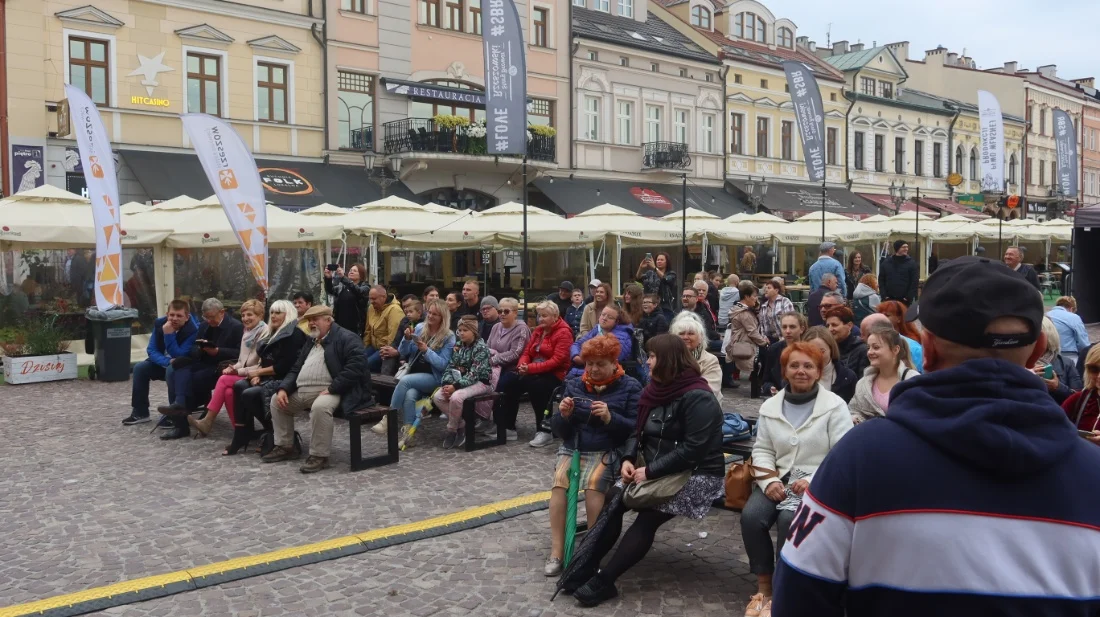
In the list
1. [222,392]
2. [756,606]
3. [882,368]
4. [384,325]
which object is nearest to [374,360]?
[384,325]

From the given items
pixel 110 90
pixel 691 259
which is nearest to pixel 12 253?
pixel 110 90

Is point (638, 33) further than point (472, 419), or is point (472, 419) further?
point (638, 33)

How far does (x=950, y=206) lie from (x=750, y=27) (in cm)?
1380

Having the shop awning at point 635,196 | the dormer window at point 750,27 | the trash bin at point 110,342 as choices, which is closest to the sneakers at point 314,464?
the trash bin at point 110,342

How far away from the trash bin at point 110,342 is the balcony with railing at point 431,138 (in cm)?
1320

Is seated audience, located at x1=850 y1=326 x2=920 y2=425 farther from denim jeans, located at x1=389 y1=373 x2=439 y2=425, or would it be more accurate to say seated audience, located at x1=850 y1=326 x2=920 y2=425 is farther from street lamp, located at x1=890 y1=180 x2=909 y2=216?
street lamp, located at x1=890 y1=180 x2=909 y2=216

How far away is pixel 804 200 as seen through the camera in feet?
121

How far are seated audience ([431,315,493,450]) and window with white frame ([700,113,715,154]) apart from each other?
27821mm

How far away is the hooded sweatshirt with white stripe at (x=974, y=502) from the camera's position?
5.35 feet

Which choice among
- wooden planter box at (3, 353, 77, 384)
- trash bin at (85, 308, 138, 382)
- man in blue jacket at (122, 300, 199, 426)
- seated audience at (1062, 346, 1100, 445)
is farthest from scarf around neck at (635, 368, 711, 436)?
wooden planter box at (3, 353, 77, 384)

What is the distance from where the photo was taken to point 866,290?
12875 millimetres

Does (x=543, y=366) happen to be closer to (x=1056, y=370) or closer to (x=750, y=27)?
Answer: (x=1056, y=370)

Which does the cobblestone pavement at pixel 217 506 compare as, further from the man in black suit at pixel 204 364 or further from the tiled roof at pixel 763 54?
the tiled roof at pixel 763 54

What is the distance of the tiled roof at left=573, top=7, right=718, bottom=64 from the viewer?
32.0 m
